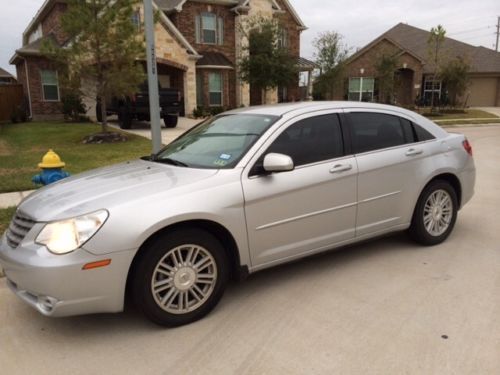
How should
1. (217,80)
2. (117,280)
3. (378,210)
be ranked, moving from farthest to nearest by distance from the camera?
(217,80), (378,210), (117,280)

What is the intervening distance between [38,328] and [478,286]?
3735mm

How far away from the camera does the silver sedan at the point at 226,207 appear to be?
3.16 m

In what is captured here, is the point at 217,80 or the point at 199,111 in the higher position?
the point at 217,80

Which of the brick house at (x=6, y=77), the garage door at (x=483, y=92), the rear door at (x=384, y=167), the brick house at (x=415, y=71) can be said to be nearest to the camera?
the rear door at (x=384, y=167)

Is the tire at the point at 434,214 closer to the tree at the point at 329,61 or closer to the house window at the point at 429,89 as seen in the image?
the tree at the point at 329,61

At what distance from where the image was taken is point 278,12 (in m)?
29.1

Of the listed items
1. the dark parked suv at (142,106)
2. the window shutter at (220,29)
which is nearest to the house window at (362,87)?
the window shutter at (220,29)

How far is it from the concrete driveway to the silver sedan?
290mm

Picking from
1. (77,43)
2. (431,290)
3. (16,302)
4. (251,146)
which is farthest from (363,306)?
(77,43)

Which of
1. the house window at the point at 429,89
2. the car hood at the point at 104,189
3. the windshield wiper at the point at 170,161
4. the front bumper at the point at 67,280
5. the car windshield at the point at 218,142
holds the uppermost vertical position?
the house window at the point at 429,89

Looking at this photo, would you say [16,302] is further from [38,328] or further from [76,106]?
[76,106]

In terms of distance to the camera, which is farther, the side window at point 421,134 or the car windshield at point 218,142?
the side window at point 421,134

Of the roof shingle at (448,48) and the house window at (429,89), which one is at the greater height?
the roof shingle at (448,48)

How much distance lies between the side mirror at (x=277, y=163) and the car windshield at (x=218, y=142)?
261 millimetres
